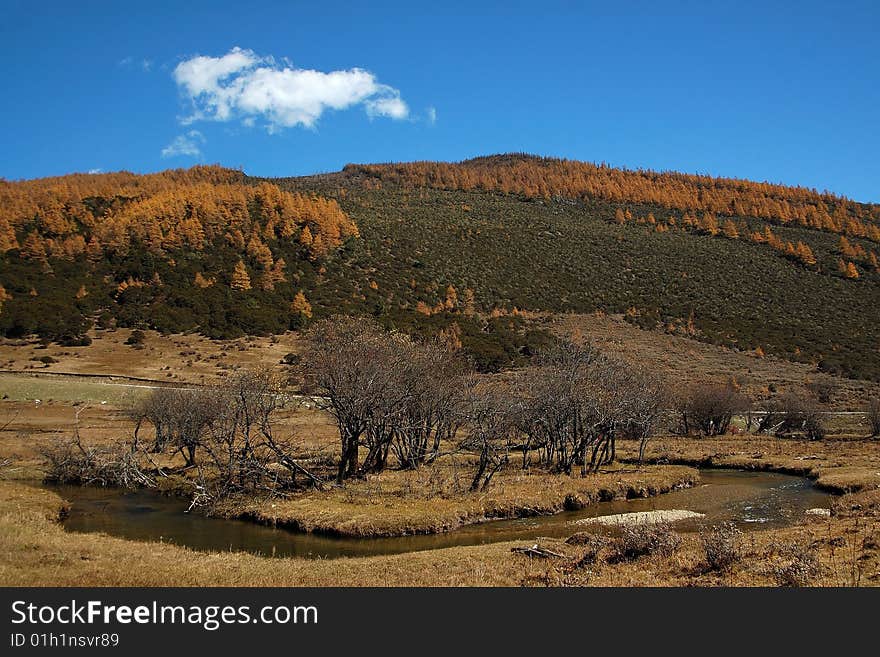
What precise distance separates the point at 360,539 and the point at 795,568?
1471 cm

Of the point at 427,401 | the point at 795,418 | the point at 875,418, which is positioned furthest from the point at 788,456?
the point at 427,401

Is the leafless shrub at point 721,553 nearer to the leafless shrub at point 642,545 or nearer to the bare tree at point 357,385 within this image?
the leafless shrub at point 642,545

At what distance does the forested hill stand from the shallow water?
44.2 metres

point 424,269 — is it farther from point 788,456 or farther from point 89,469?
point 89,469

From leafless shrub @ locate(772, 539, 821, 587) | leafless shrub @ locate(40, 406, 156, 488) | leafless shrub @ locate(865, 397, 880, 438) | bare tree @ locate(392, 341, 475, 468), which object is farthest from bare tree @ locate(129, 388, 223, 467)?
leafless shrub @ locate(865, 397, 880, 438)

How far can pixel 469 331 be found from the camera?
8856 cm

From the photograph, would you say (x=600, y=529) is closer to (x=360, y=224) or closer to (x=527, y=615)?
(x=527, y=615)

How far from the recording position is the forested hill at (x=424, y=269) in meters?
89.7

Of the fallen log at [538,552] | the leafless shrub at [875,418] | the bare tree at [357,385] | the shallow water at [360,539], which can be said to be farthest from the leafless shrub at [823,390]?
the fallen log at [538,552]

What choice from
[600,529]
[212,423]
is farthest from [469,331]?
[600,529]

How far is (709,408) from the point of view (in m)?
59.5

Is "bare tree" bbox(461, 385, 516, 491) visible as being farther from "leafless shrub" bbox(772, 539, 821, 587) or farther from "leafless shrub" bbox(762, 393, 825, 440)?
"leafless shrub" bbox(762, 393, 825, 440)

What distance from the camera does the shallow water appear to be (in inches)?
876

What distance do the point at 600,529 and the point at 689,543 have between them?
19.4 ft
